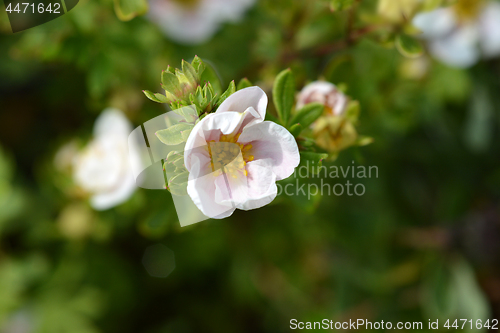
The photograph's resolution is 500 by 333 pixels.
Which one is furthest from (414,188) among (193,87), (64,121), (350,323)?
(64,121)

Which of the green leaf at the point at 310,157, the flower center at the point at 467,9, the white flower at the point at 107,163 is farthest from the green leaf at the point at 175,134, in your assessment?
the flower center at the point at 467,9

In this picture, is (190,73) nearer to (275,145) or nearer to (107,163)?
(275,145)

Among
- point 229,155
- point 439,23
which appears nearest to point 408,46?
point 229,155

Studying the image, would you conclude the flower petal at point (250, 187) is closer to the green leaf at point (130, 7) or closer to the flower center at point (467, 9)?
the green leaf at point (130, 7)

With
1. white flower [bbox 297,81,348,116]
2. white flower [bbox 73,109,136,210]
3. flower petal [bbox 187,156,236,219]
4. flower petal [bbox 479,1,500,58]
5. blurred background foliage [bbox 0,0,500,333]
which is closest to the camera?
flower petal [bbox 187,156,236,219]

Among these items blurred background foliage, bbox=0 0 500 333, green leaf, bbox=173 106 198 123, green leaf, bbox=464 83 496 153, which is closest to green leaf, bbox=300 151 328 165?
green leaf, bbox=173 106 198 123

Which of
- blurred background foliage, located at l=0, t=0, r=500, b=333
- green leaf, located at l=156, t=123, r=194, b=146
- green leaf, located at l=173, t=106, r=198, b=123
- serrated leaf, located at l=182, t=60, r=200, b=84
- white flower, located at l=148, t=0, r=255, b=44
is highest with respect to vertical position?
white flower, located at l=148, t=0, r=255, b=44

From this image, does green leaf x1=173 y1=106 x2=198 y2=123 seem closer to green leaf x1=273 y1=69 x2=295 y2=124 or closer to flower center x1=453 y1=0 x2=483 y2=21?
green leaf x1=273 y1=69 x2=295 y2=124
